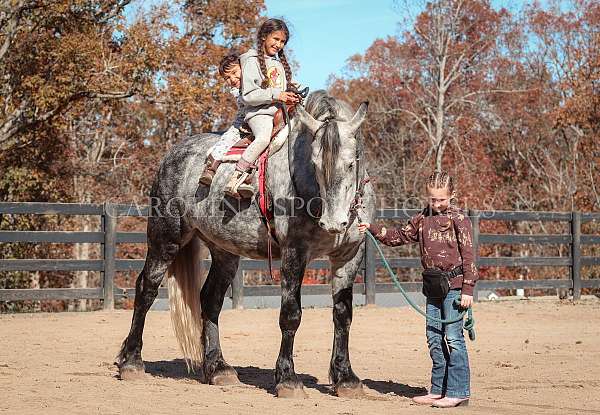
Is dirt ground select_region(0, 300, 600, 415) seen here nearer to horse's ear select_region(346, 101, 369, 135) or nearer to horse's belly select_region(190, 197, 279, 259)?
horse's belly select_region(190, 197, 279, 259)

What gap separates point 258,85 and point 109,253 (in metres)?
6.66

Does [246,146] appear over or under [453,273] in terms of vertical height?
over

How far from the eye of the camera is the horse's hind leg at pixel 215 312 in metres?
6.50

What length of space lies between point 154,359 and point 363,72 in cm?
2428

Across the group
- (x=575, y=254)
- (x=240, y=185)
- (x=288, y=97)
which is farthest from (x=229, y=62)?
(x=575, y=254)

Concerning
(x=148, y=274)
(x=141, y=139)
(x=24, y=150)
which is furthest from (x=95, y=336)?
(x=141, y=139)

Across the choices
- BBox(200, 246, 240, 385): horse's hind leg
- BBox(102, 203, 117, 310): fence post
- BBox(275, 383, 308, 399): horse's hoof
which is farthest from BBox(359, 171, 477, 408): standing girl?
BBox(102, 203, 117, 310): fence post

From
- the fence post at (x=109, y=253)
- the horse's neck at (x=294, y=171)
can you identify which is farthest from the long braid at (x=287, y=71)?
the fence post at (x=109, y=253)

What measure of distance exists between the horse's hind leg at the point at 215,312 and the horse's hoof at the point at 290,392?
921 millimetres

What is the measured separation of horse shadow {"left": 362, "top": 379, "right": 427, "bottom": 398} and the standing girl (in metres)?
0.45

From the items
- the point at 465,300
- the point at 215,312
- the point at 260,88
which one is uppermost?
the point at 260,88

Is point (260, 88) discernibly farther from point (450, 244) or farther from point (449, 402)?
point (449, 402)

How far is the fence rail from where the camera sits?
11.8 m

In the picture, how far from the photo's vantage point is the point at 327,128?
534cm
